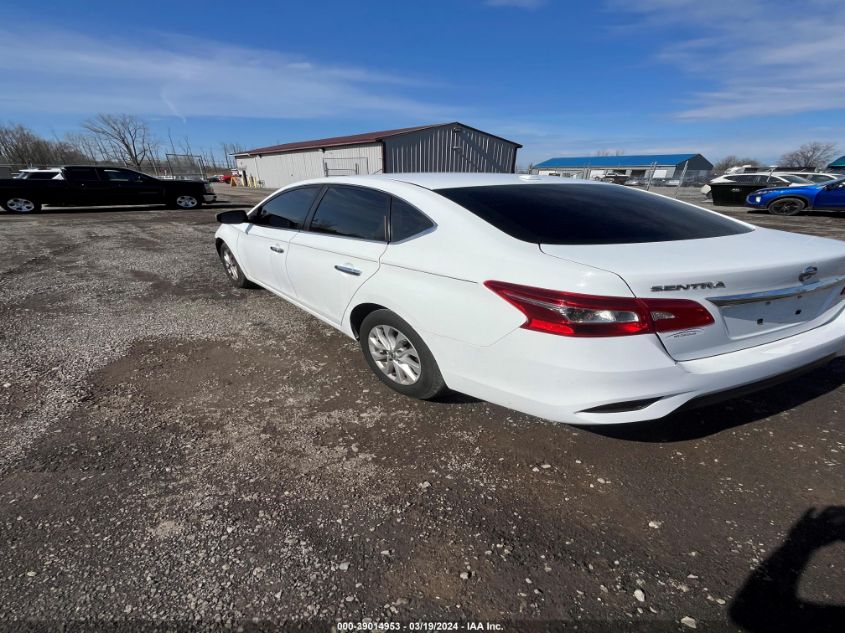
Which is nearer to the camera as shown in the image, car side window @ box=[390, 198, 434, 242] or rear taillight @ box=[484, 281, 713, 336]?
rear taillight @ box=[484, 281, 713, 336]

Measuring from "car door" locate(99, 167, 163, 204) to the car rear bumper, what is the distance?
1585 cm

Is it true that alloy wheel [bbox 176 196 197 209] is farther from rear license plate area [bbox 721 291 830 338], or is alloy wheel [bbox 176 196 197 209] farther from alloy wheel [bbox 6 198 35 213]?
rear license plate area [bbox 721 291 830 338]

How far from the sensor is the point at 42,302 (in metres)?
4.62

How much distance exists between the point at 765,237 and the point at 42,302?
21.8ft

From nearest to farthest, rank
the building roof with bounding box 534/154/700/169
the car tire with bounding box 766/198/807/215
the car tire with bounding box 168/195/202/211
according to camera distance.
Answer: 1. the car tire with bounding box 766/198/807/215
2. the car tire with bounding box 168/195/202/211
3. the building roof with bounding box 534/154/700/169

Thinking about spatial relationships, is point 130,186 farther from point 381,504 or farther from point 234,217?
point 381,504

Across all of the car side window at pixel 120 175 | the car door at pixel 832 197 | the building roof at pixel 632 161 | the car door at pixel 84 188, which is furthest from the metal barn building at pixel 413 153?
the building roof at pixel 632 161

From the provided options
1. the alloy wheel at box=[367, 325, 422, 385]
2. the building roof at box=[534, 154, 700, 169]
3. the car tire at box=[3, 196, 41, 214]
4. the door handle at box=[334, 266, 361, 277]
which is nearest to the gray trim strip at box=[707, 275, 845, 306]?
the alloy wheel at box=[367, 325, 422, 385]

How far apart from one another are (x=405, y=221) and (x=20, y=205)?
1578cm

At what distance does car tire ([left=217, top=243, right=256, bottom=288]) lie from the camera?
491 centimetres

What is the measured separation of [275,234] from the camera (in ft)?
12.3

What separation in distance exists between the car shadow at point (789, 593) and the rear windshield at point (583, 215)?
4.66 ft

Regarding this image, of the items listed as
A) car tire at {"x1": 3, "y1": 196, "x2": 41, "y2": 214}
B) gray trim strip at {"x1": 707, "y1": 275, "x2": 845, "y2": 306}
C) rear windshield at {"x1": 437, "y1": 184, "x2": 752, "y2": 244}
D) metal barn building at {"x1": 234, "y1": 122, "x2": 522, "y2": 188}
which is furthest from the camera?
metal barn building at {"x1": 234, "y1": 122, "x2": 522, "y2": 188}

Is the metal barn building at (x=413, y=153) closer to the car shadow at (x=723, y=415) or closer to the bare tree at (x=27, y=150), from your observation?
the car shadow at (x=723, y=415)
